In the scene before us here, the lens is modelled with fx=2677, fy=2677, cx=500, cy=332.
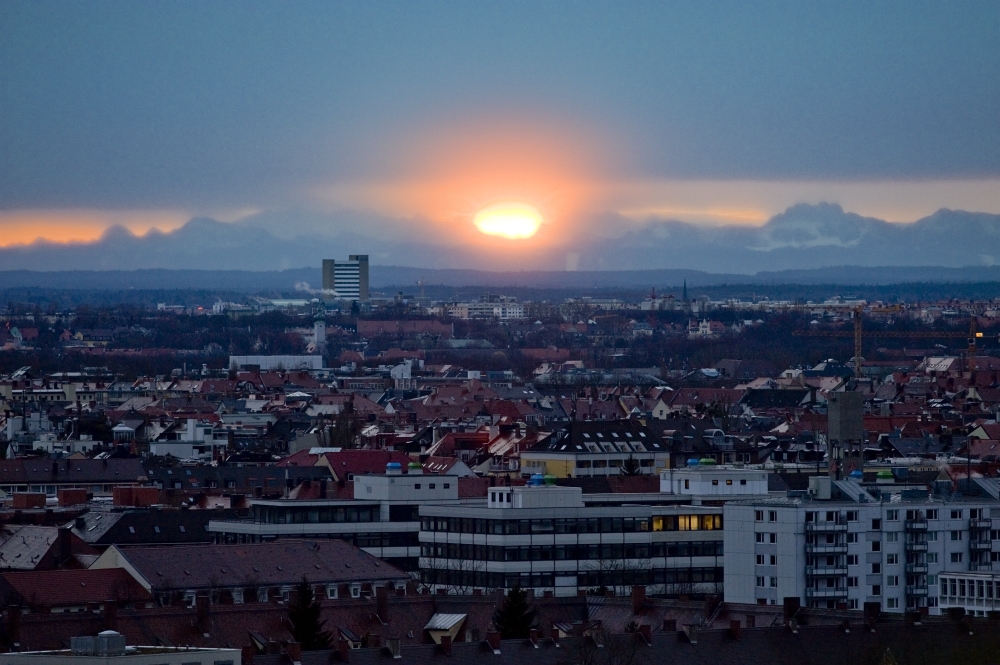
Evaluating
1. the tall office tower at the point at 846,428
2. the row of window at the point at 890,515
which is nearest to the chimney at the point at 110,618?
the row of window at the point at 890,515

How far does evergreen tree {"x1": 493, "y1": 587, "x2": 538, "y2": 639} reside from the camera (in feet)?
130

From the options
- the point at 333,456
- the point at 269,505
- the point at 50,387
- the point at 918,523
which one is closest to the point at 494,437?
the point at 333,456

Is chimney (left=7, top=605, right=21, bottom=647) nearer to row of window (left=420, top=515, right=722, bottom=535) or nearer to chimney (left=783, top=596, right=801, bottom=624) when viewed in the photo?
chimney (left=783, top=596, right=801, bottom=624)

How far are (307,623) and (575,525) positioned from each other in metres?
14.4

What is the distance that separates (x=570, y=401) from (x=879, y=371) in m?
49.9

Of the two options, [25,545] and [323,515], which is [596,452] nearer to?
[323,515]

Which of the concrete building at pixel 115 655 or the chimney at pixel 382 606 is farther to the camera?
the chimney at pixel 382 606

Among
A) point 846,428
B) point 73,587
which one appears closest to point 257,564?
point 73,587

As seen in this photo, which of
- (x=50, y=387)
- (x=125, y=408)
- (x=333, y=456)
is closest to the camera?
(x=333, y=456)

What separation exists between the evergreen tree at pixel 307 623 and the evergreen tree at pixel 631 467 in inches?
1241

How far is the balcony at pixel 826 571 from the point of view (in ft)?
163

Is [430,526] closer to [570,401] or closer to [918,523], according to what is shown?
[918,523]

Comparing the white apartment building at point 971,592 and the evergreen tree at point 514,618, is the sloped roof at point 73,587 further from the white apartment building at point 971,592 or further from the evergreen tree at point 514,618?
the white apartment building at point 971,592

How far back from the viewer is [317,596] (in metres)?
43.6
